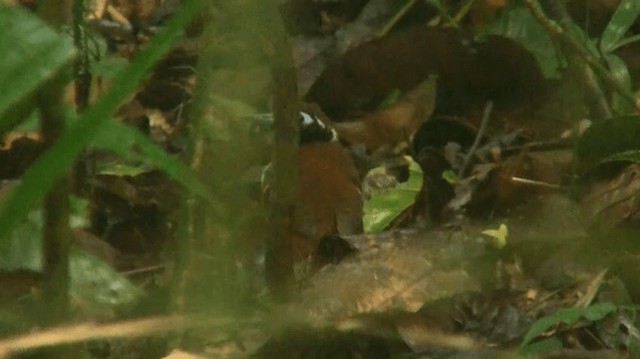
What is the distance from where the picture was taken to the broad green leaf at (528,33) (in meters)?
2.03

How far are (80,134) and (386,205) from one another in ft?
3.65

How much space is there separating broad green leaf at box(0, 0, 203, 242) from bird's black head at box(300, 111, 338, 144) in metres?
1.04

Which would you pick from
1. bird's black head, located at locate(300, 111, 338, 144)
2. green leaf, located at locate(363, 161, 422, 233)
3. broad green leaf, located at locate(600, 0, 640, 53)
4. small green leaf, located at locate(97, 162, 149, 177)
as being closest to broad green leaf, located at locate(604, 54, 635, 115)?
broad green leaf, located at locate(600, 0, 640, 53)

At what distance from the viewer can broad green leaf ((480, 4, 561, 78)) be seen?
2.03 m

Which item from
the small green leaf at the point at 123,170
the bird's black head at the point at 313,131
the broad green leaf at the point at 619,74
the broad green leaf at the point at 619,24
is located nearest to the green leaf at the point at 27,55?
the bird's black head at the point at 313,131

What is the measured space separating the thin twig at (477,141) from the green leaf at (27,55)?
1231 millimetres

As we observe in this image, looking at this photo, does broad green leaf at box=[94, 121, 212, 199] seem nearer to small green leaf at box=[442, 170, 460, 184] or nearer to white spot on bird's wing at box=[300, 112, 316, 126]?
white spot on bird's wing at box=[300, 112, 316, 126]

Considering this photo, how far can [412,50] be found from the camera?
2.07 m

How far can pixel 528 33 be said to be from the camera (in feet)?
6.84

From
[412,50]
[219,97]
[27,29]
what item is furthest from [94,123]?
[412,50]

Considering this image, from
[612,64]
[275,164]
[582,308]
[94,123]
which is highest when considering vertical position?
[94,123]

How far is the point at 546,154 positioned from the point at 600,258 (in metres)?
0.50

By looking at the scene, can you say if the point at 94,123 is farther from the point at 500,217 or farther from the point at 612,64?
the point at 612,64

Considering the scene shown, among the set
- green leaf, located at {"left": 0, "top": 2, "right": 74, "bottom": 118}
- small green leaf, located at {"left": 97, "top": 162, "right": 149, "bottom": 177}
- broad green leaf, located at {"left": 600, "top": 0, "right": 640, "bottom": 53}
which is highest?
green leaf, located at {"left": 0, "top": 2, "right": 74, "bottom": 118}
